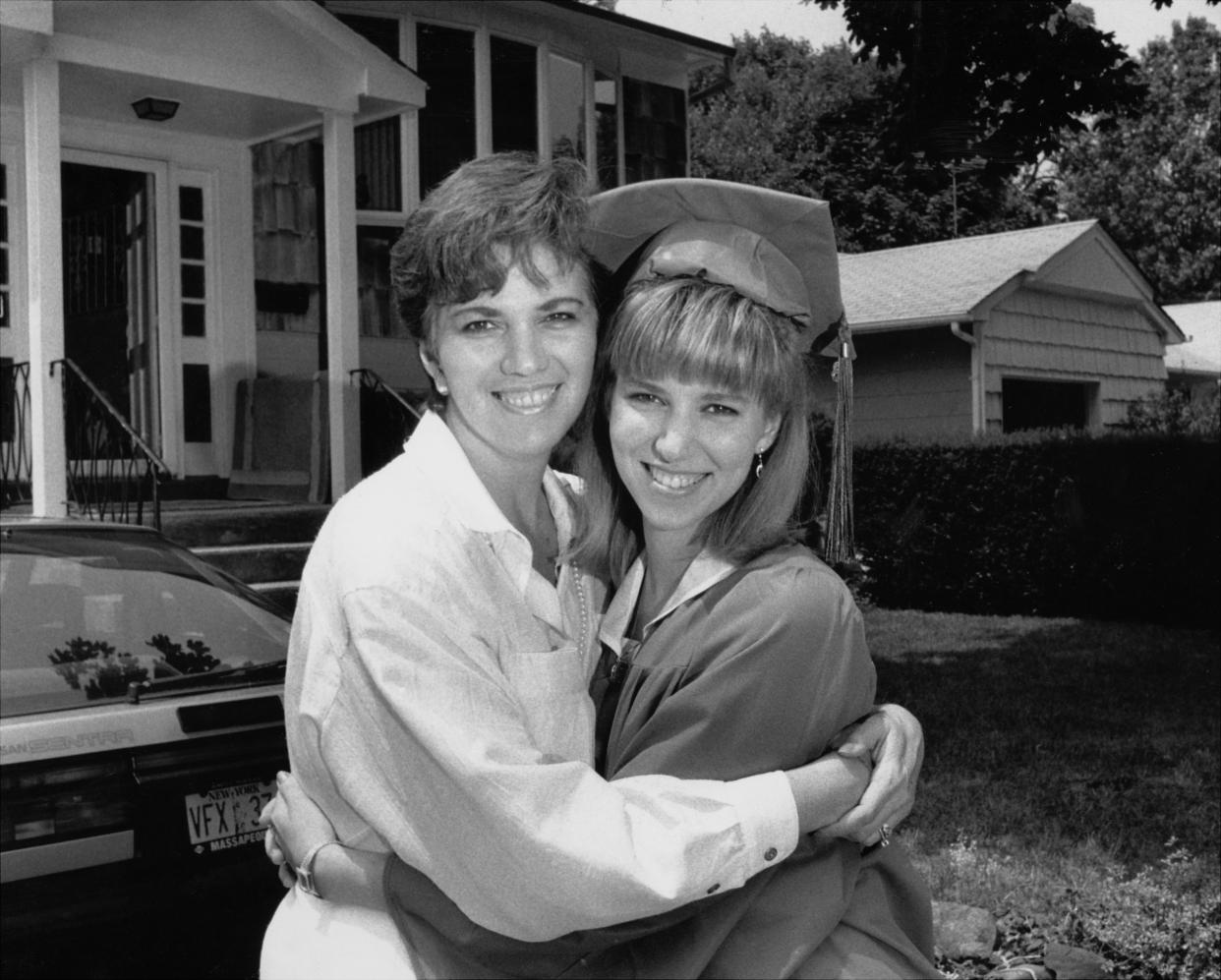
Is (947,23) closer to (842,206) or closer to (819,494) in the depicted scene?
(819,494)

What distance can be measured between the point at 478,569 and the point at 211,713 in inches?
88.7

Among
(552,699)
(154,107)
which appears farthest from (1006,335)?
(552,699)

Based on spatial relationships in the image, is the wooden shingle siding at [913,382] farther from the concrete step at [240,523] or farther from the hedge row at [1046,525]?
the concrete step at [240,523]

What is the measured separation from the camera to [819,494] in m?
2.50

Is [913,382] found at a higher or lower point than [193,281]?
lower

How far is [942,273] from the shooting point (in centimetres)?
1822

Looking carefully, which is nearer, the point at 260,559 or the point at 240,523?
the point at 260,559

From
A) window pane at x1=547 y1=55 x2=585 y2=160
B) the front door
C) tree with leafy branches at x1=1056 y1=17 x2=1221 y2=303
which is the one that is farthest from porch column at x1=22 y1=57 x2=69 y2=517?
tree with leafy branches at x1=1056 y1=17 x2=1221 y2=303

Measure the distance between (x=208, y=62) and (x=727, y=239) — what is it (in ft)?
26.4

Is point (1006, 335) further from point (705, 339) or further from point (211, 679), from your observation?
point (705, 339)

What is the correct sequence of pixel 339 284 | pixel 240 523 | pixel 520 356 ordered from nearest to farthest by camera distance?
pixel 520 356
pixel 240 523
pixel 339 284

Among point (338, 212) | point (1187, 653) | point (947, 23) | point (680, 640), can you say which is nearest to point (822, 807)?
point (680, 640)

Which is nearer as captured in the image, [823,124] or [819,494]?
[819,494]

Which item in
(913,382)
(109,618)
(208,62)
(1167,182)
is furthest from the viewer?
(1167,182)
